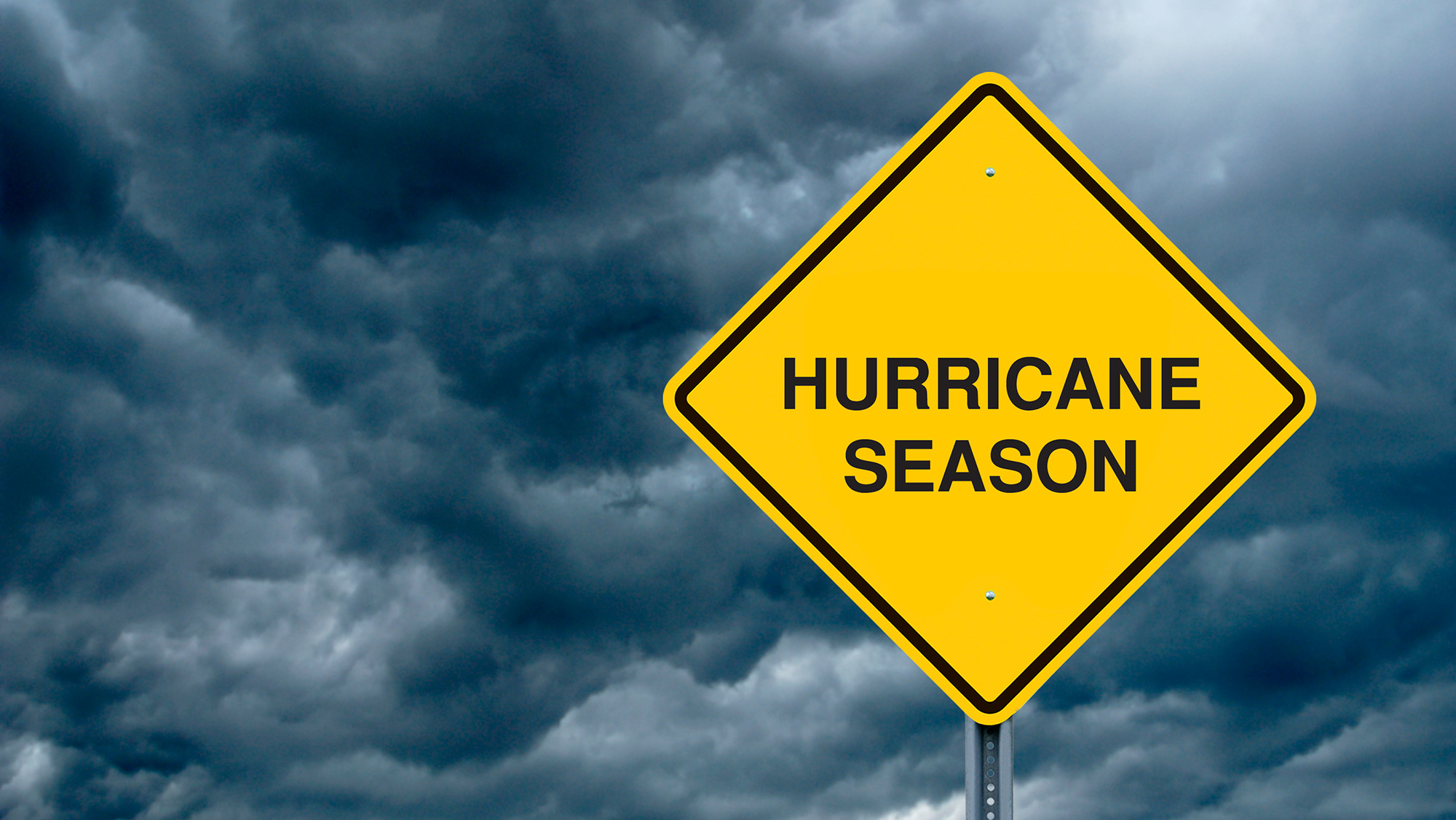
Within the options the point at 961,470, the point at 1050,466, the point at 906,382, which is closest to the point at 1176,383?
the point at 1050,466

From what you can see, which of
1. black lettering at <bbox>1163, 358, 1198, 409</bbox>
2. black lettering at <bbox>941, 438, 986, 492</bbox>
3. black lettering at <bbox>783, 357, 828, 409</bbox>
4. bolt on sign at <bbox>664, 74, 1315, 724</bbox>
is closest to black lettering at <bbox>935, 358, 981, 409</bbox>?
bolt on sign at <bbox>664, 74, 1315, 724</bbox>

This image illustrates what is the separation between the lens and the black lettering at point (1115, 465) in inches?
128

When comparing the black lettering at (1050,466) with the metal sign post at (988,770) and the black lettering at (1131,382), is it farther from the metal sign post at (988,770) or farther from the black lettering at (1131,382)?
the metal sign post at (988,770)

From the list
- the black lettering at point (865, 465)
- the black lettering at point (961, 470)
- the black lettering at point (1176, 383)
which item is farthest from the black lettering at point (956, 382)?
the black lettering at point (1176, 383)

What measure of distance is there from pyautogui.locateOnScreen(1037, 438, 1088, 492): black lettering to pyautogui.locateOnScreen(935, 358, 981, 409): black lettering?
9.8 inches

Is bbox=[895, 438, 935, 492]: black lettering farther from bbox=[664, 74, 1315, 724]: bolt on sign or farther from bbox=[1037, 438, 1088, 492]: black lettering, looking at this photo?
bbox=[1037, 438, 1088, 492]: black lettering

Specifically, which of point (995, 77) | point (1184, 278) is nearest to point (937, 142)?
point (995, 77)

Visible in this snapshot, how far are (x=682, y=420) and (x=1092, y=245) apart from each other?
1.45 meters

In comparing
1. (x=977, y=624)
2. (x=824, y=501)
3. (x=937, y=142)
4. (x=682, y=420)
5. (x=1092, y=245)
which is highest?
(x=937, y=142)

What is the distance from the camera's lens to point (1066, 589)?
3.21 m

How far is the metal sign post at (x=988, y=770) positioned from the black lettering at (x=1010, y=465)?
696 mm

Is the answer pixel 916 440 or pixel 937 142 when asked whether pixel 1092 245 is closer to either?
pixel 937 142

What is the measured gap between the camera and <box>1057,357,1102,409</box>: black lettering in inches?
130

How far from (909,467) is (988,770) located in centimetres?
93
